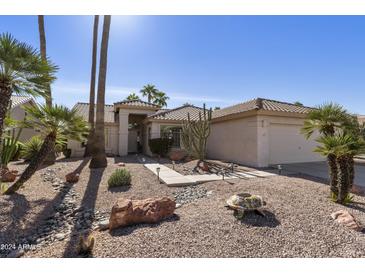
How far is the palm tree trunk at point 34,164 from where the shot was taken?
22.8 feet

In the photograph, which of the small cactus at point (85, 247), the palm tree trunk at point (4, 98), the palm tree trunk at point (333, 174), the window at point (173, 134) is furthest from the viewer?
the window at point (173, 134)

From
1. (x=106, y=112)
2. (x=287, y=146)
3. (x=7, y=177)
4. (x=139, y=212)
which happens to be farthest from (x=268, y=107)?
(x=106, y=112)

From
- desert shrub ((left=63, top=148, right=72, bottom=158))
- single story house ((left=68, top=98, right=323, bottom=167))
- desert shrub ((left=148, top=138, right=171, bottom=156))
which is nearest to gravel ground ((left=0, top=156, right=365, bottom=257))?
single story house ((left=68, top=98, right=323, bottom=167))

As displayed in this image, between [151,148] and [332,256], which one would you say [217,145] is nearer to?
[151,148]

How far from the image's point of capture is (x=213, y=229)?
4488 mm

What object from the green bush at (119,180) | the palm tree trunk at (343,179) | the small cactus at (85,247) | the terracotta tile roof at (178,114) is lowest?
the small cactus at (85,247)

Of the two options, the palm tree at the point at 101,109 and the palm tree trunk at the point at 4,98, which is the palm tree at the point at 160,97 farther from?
the palm tree trunk at the point at 4,98

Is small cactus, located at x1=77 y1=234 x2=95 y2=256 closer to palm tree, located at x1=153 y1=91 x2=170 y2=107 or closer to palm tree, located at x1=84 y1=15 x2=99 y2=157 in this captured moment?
palm tree, located at x1=84 y1=15 x2=99 y2=157

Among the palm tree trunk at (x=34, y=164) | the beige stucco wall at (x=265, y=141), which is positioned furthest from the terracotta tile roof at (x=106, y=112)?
the palm tree trunk at (x=34, y=164)

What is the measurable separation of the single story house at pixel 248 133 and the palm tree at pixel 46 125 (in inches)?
372

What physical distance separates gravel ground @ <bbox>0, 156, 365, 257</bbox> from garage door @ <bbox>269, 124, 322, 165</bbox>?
5.92 metres

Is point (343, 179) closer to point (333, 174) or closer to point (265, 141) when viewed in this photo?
point (333, 174)

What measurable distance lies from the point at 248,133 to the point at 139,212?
10108mm

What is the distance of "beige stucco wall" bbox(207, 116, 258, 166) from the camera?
13.0m
